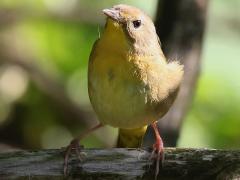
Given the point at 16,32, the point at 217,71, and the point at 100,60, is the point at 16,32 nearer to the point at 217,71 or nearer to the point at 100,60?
the point at 217,71

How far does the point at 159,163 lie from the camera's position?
191 inches

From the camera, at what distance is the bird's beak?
4.93 metres

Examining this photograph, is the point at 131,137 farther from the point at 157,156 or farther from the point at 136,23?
the point at 136,23

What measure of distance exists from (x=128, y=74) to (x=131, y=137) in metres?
0.75

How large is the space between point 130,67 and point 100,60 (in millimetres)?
191

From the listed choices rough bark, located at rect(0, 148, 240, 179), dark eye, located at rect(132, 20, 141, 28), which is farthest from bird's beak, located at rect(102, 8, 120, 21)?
rough bark, located at rect(0, 148, 240, 179)

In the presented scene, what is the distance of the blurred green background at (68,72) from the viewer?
7301 mm

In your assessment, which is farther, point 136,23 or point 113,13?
point 136,23

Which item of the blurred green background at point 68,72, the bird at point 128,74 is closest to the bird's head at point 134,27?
the bird at point 128,74

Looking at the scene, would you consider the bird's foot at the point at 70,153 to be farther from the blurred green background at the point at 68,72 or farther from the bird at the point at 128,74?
the blurred green background at the point at 68,72

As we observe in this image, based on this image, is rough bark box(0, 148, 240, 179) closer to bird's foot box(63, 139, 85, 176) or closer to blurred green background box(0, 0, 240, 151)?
bird's foot box(63, 139, 85, 176)

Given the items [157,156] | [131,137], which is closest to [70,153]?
[157,156]

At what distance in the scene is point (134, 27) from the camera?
515cm

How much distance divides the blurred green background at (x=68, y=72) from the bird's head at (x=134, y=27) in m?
2.05
